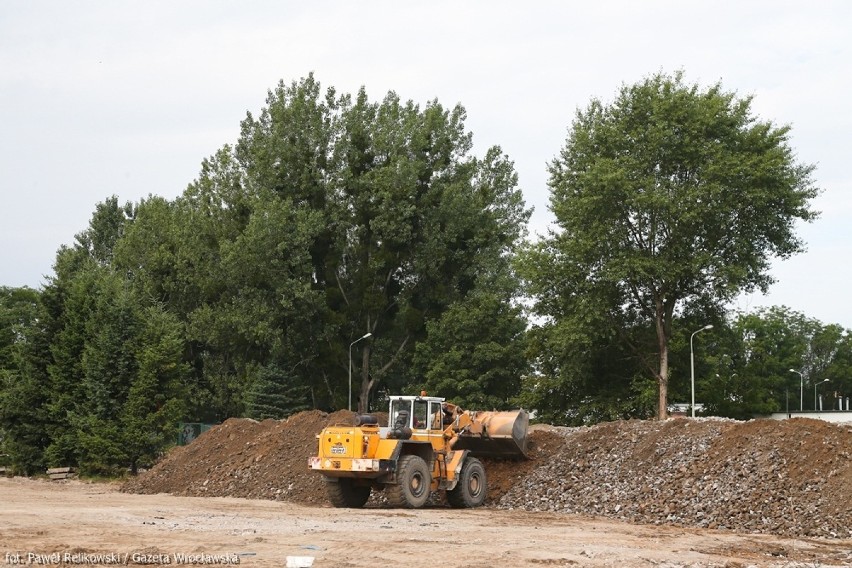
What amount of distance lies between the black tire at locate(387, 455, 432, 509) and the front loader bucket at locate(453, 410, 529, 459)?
6.37 feet

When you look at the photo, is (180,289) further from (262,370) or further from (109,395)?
(109,395)

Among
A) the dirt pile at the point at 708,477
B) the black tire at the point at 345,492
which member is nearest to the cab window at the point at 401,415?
the black tire at the point at 345,492

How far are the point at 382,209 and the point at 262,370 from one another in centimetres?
1138

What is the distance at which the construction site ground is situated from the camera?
14820mm

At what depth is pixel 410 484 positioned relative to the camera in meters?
23.1

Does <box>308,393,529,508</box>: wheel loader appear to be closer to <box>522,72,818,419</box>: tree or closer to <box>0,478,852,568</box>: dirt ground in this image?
<box>0,478,852,568</box>: dirt ground

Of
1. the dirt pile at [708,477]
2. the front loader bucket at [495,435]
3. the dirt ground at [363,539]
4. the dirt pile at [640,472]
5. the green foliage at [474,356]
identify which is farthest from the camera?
the green foliage at [474,356]

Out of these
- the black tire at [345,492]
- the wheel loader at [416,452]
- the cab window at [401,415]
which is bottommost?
the black tire at [345,492]

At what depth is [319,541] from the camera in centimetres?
1591

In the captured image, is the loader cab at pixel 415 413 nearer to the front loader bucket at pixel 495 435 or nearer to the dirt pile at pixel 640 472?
the front loader bucket at pixel 495 435

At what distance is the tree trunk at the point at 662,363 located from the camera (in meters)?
46.9

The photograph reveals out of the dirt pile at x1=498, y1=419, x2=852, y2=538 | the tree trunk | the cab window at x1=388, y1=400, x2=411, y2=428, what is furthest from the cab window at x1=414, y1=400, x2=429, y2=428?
the tree trunk

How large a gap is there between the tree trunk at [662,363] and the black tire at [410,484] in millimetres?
25362

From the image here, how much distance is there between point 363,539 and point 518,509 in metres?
8.87
